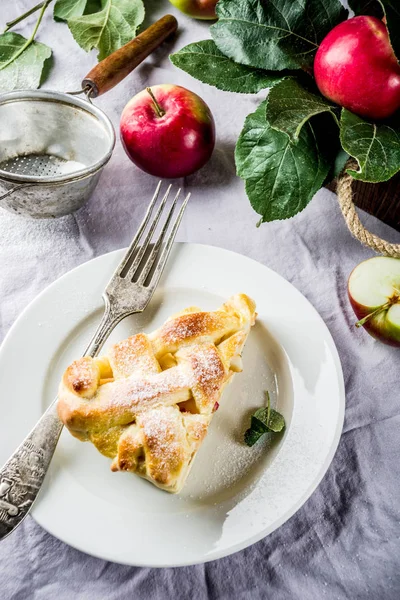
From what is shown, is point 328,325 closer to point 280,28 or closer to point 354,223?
point 354,223

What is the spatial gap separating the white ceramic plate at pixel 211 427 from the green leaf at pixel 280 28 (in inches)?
13.4

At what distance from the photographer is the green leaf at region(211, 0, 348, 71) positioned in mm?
1025

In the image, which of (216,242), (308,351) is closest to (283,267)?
(216,242)

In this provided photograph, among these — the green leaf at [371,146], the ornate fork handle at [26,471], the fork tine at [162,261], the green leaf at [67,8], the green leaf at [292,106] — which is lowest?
the ornate fork handle at [26,471]

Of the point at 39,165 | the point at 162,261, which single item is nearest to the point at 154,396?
the point at 162,261

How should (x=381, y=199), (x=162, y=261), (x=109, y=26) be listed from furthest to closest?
(x=109, y=26) → (x=381, y=199) → (x=162, y=261)

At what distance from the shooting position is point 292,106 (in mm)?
958

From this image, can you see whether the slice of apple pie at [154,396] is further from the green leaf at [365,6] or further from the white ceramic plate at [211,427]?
the green leaf at [365,6]

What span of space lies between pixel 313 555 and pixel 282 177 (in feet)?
1.87

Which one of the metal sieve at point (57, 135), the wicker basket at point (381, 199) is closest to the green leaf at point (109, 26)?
the metal sieve at point (57, 135)

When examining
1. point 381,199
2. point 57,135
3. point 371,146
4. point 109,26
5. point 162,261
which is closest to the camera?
Result: point 371,146

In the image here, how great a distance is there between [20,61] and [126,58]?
298 millimetres

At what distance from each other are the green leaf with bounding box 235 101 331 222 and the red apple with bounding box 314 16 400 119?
0.09 metres

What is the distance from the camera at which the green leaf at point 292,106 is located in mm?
921
